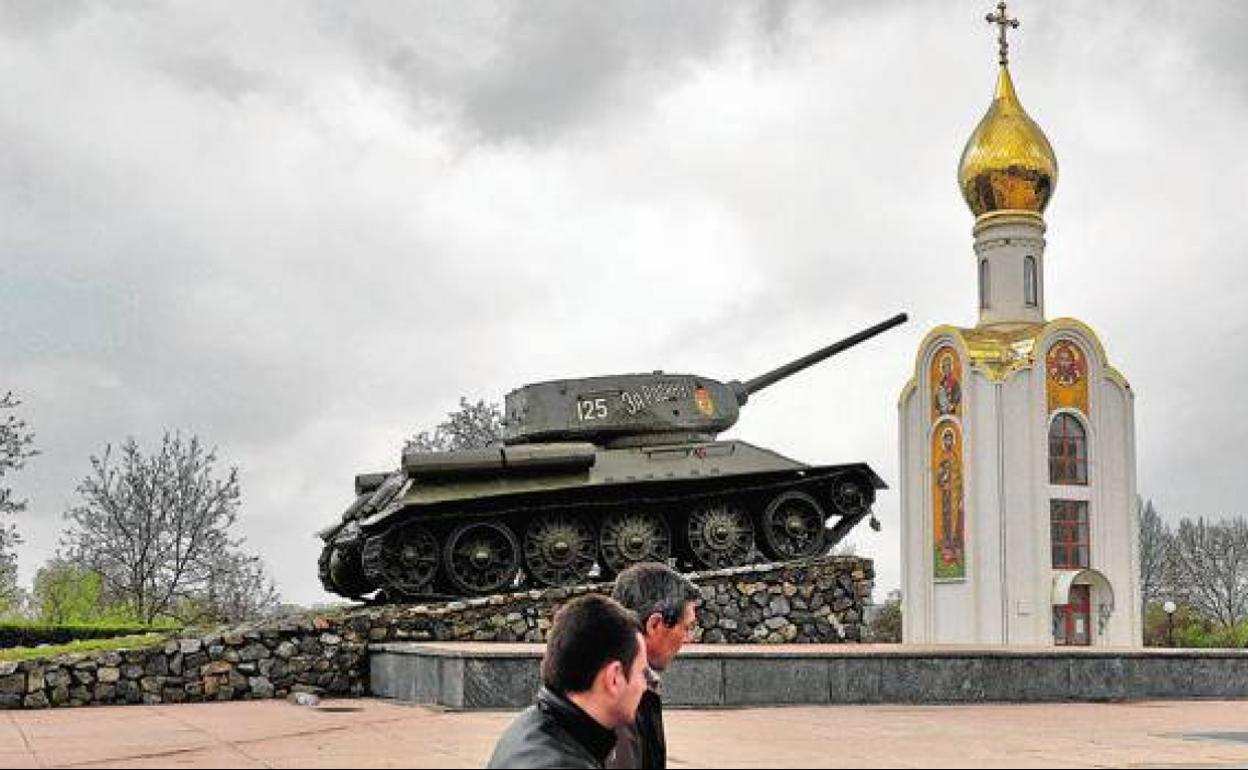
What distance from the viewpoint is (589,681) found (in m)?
4.35

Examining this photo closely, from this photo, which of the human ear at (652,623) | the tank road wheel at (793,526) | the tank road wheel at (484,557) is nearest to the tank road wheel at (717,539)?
the tank road wheel at (793,526)

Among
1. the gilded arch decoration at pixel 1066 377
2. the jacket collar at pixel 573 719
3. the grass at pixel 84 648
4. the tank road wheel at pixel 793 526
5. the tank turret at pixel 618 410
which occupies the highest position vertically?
the gilded arch decoration at pixel 1066 377

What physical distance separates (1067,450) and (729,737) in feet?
95.1

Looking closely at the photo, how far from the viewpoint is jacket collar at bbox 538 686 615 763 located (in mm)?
4320

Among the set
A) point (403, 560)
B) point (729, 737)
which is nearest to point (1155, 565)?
point (403, 560)

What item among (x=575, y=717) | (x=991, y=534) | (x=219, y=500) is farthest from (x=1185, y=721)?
(x=219, y=500)

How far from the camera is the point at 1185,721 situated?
40.5 feet

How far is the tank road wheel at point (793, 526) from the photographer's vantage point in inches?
816

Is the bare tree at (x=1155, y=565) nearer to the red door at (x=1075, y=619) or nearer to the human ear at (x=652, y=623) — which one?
the red door at (x=1075, y=619)

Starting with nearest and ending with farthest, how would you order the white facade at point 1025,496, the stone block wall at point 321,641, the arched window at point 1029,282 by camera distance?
the stone block wall at point 321,641 → the white facade at point 1025,496 → the arched window at point 1029,282

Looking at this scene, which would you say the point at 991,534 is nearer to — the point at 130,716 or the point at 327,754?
the point at 130,716

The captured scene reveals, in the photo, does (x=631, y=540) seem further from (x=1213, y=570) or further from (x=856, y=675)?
(x=1213, y=570)

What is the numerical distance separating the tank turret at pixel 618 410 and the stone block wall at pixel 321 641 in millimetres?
2366

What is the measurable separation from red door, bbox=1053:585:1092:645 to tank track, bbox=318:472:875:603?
17.4 metres
